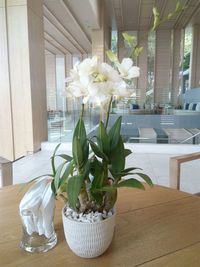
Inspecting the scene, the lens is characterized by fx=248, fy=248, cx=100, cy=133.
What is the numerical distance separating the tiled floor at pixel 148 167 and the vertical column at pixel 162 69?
7.49 metres

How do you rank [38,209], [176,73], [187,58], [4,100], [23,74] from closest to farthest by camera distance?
[38,209], [23,74], [4,100], [187,58], [176,73]

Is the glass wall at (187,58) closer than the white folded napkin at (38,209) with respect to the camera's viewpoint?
No

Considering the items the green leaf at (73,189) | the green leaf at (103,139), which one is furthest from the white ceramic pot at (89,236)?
the green leaf at (103,139)

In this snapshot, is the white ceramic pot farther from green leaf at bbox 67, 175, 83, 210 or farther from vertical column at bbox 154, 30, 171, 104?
vertical column at bbox 154, 30, 171, 104

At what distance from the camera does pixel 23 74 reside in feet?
13.2

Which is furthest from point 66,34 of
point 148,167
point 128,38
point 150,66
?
point 128,38

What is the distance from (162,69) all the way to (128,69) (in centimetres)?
1142

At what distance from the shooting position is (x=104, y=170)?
2.36 feet

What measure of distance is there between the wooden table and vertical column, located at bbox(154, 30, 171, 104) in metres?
10.5

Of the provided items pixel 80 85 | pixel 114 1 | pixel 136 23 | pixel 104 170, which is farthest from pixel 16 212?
pixel 136 23

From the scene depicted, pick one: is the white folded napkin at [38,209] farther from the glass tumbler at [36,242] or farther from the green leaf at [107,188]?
the green leaf at [107,188]

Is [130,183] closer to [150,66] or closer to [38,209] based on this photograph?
[38,209]

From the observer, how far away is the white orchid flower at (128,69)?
0.68 m

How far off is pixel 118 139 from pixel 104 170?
0.10 metres
